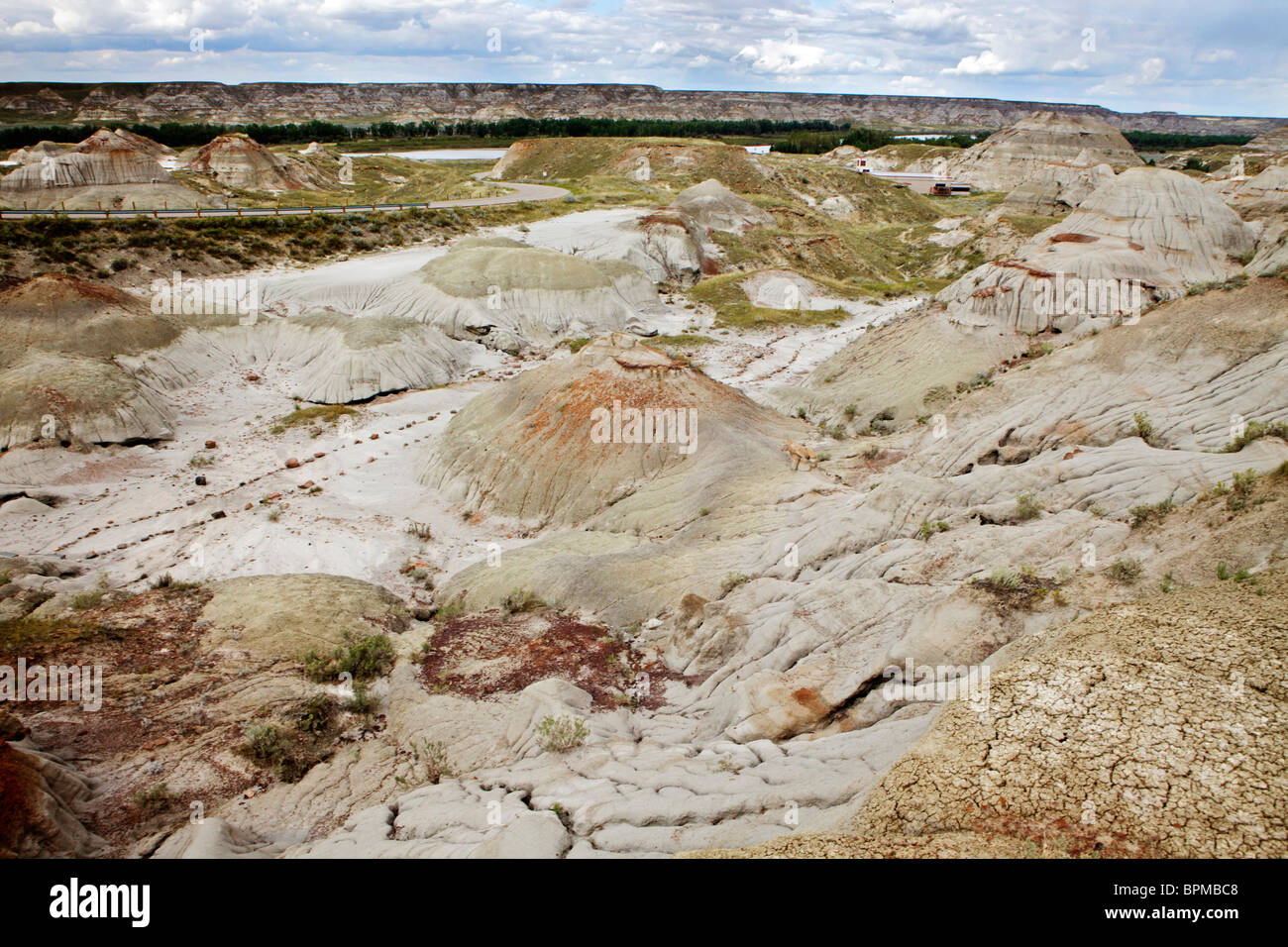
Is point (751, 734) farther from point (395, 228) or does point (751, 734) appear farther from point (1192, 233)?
point (395, 228)

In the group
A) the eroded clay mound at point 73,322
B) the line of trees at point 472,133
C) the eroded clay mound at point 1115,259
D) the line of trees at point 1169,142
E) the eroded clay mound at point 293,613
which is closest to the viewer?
the eroded clay mound at point 293,613

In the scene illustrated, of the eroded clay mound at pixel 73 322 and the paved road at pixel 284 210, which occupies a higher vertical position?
the paved road at pixel 284 210

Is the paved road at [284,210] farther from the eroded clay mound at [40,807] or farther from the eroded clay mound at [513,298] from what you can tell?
the eroded clay mound at [40,807]

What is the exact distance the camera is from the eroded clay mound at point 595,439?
2377cm

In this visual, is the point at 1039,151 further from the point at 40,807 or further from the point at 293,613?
the point at 40,807

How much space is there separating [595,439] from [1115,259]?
25.9 m

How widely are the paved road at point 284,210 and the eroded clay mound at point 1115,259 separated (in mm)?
45310

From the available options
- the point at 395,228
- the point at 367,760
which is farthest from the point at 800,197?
the point at 367,760

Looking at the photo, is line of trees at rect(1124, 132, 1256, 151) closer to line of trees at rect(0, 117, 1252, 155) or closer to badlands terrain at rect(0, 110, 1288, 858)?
line of trees at rect(0, 117, 1252, 155)

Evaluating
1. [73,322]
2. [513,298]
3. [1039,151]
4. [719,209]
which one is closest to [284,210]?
[513,298]

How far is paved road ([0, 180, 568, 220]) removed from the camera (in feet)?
162

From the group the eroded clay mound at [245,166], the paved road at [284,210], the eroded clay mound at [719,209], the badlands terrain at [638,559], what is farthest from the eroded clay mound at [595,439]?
the eroded clay mound at [245,166]

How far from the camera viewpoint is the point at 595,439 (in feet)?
81.1

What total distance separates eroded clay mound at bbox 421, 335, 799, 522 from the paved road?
38.1m
